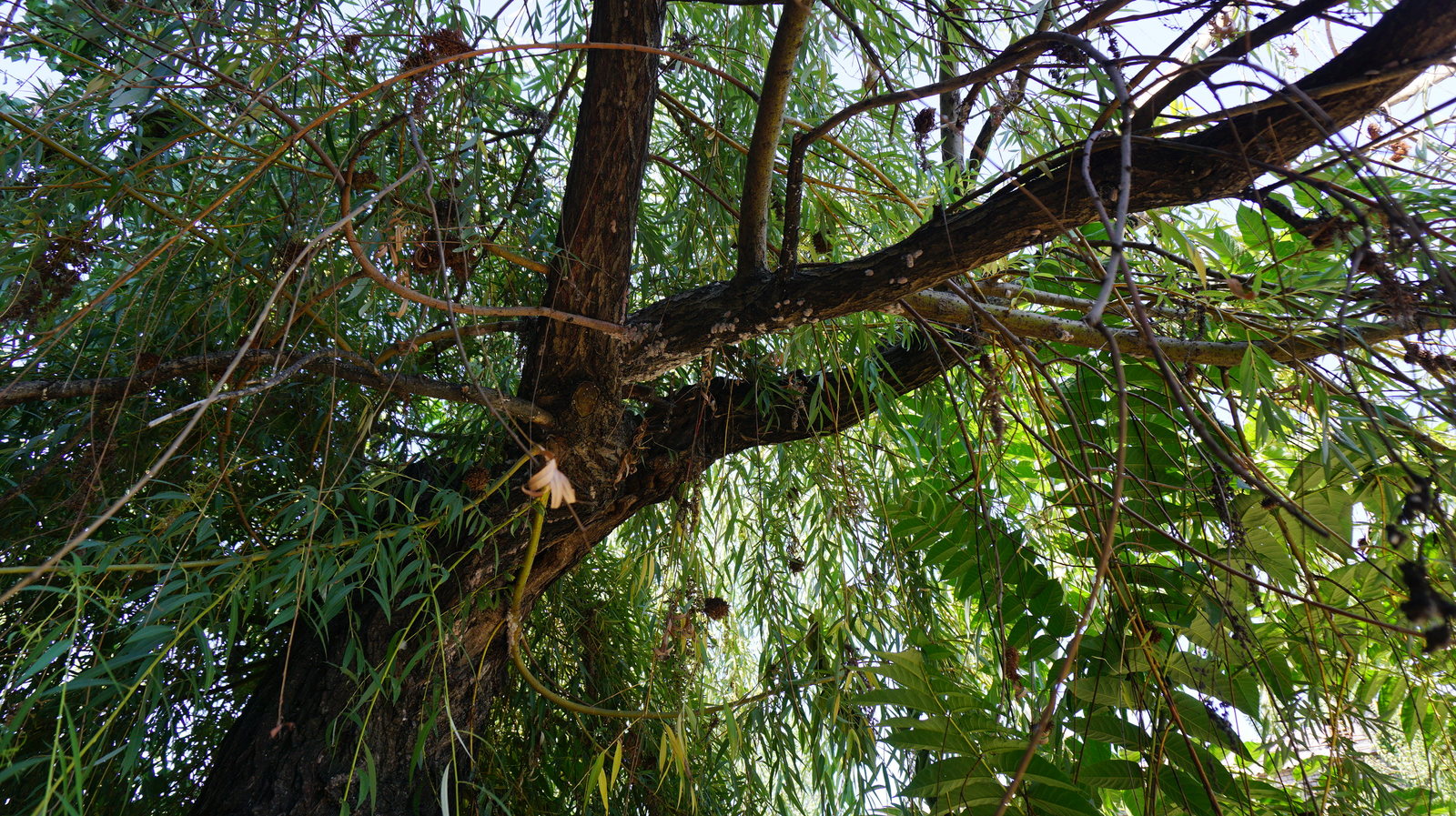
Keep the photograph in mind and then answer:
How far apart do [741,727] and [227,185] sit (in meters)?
1.15

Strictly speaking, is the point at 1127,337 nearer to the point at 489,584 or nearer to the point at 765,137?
the point at 765,137

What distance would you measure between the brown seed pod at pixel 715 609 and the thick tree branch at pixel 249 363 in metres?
0.38

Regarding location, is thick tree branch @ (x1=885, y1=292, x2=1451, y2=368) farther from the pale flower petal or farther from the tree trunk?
the pale flower petal

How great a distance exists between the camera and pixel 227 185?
1.28 meters

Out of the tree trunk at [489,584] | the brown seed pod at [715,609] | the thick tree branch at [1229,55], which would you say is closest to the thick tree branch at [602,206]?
the tree trunk at [489,584]

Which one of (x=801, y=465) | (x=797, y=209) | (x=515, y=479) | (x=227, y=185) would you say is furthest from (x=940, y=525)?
(x=227, y=185)

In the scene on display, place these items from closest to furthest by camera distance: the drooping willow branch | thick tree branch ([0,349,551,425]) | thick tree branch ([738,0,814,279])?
1. thick tree branch ([738,0,814,279])
2. thick tree branch ([0,349,551,425])
3. the drooping willow branch

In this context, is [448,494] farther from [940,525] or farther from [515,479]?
[940,525]

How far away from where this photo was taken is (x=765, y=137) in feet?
3.61

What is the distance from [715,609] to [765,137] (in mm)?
718

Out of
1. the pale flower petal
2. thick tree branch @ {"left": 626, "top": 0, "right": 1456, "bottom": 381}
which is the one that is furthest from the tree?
the pale flower petal

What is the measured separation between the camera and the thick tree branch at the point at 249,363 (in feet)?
3.71

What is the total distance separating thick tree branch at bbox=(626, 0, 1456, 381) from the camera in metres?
0.79

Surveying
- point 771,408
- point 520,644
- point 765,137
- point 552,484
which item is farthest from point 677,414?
point 552,484
